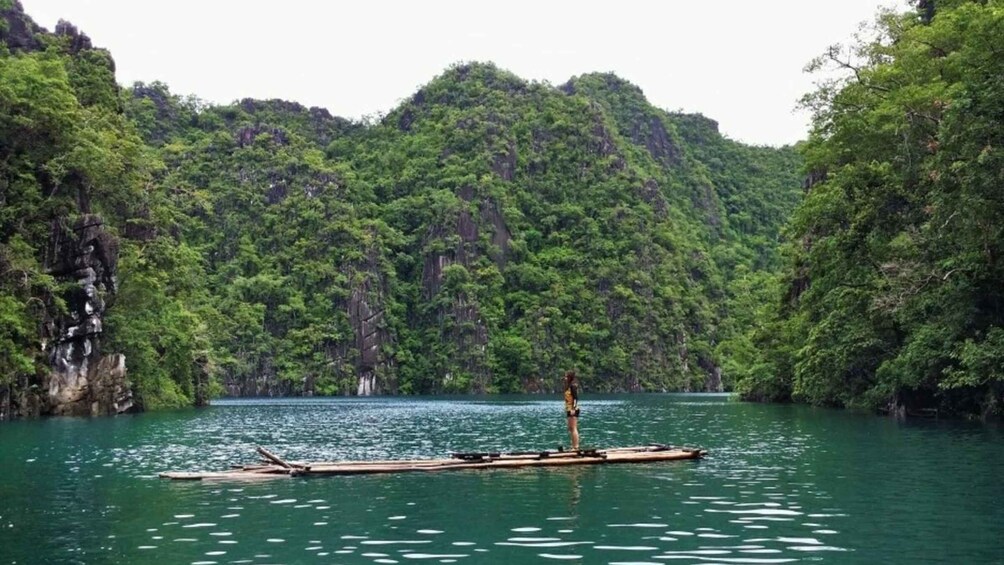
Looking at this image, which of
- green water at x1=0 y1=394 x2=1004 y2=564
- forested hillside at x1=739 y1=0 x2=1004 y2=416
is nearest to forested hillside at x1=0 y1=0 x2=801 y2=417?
forested hillside at x1=739 y1=0 x2=1004 y2=416

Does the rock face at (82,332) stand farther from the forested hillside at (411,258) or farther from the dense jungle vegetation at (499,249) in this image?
the forested hillside at (411,258)

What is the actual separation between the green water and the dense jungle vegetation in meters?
11.3

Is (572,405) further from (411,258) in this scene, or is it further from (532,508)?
(411,258)

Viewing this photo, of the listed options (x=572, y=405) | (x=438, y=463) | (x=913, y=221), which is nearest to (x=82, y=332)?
(x=438, y=463)

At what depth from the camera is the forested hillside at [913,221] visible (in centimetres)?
3641

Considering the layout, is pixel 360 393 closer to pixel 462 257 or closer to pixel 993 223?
pixel 462 257

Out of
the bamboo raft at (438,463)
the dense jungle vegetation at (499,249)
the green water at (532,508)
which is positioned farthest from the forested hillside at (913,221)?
the bamboo raft at (438,463)

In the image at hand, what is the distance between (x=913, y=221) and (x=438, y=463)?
29785 millimetres

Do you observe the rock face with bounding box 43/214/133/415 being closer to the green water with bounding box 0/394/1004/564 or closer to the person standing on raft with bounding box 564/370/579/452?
the green water with bounding box 0/394/1004/564

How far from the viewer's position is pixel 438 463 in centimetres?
2702

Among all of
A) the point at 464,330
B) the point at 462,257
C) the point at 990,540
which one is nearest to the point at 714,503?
the point at 990,540

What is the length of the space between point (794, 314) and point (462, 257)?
9776cm

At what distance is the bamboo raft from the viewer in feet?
85.9

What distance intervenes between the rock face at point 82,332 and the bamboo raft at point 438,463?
129 ft
